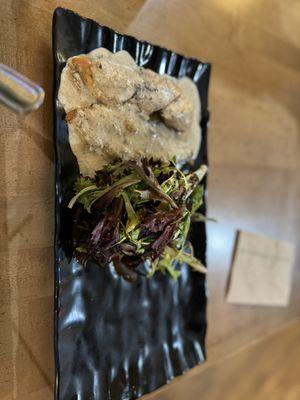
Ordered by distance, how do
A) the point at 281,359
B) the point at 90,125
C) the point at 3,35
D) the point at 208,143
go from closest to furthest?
the point at 3,35 < the point at 90,125 < the point at 208,143 < the point at 281,359

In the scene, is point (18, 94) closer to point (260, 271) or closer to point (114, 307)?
point (114, 307)

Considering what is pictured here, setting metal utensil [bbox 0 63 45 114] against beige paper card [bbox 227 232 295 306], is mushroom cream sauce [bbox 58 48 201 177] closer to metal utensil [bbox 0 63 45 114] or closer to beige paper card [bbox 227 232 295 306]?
metal utensil [bbox 0 63 45 114]

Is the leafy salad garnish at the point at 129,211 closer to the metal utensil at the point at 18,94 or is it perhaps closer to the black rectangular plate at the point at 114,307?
the black rectangular plate at the point at 114,307

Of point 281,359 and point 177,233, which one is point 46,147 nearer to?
point 177,233

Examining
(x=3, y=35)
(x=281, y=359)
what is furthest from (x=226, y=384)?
(x=3, y=35)

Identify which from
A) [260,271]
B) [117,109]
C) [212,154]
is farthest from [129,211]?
[260,271]

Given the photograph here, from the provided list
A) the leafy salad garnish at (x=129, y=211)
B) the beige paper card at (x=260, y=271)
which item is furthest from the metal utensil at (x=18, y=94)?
the beige paper card at (x=260, y=271)

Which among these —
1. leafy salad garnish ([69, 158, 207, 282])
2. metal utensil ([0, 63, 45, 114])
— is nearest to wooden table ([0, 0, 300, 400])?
leafy salad garnish ([69, 158, 207, 282])
